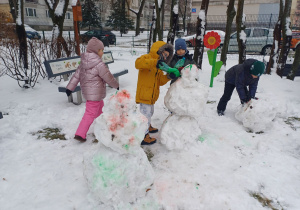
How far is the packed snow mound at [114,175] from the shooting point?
1948 mm

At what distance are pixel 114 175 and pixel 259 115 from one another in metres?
2.64

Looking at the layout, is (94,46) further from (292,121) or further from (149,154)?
(292,121)

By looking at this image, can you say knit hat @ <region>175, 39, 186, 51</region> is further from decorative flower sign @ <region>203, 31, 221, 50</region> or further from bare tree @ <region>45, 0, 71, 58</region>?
bare tree @ <region>45, 0, 71, 58</region>

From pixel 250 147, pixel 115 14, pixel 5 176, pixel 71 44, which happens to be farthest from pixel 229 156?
pixel 115 14

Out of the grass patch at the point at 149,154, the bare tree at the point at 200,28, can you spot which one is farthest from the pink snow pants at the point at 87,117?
the bare tree at the point at 200,28

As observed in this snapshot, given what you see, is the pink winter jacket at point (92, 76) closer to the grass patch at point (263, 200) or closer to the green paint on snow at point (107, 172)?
the green paint on snow at point (107, 172)

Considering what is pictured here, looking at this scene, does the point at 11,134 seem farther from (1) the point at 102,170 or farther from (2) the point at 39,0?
(2) the point at 39,0

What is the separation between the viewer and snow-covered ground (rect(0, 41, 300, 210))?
7.09ft

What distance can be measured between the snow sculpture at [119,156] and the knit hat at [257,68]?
89.0 inches

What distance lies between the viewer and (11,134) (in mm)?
3410

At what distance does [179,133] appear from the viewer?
9.83 ft

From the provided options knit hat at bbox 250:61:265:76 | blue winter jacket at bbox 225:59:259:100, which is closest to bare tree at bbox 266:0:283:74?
blue winter jacket at bbox 225:59:259:100

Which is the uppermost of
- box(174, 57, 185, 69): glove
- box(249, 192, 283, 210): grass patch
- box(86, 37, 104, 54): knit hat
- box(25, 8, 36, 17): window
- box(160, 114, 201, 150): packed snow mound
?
box(25, 8, 36, 17): window

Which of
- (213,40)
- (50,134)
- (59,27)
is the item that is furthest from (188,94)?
(59,27)
